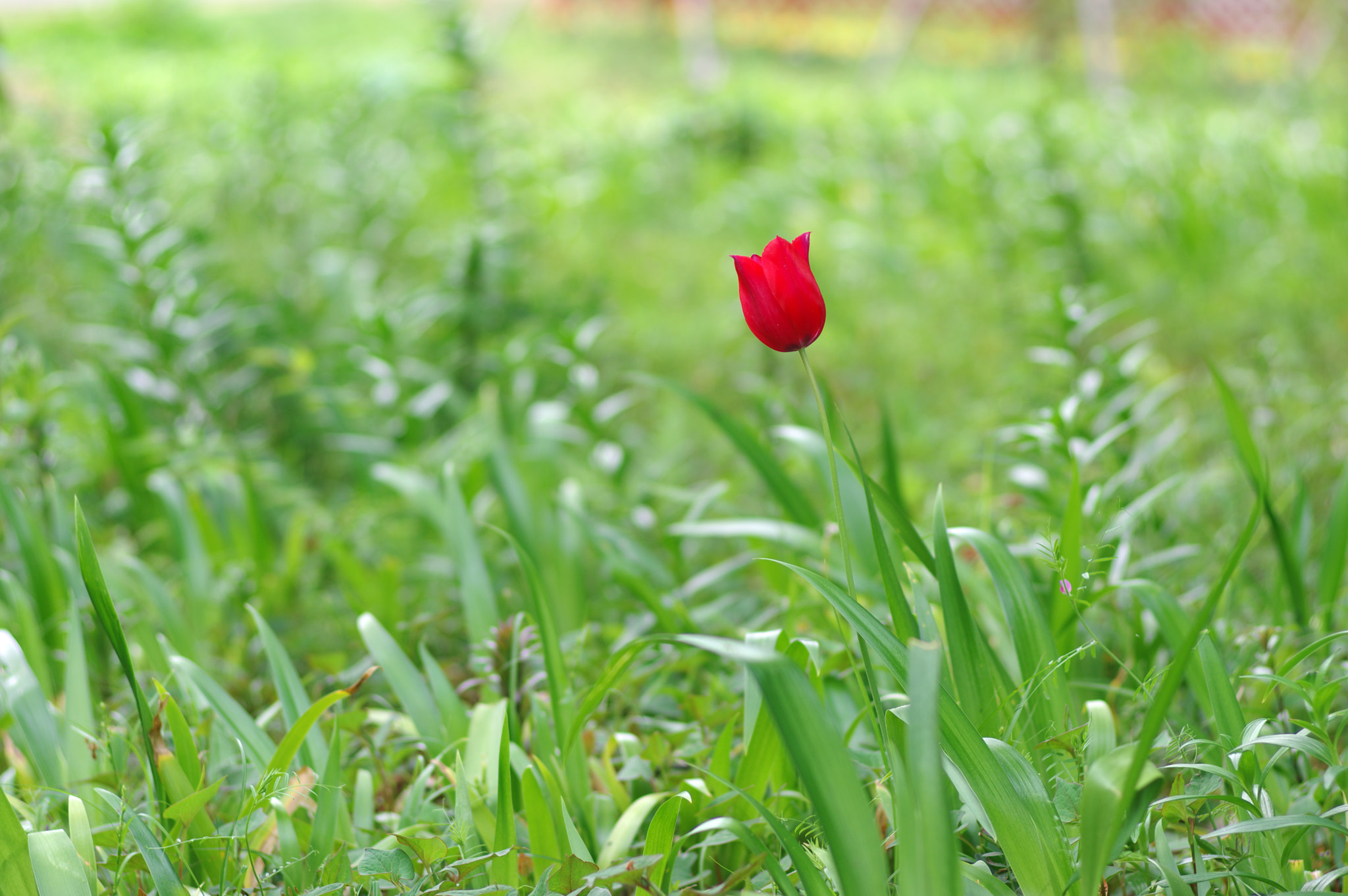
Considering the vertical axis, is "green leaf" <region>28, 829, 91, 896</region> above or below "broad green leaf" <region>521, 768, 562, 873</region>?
above

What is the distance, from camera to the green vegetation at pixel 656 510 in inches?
44.5

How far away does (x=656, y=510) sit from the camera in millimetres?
2271

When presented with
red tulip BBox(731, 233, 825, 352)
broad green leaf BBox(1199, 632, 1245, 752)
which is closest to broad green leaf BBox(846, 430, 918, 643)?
red tulip BBox(731, 233, 825, 352)

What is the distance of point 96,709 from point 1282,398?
9.20 feet

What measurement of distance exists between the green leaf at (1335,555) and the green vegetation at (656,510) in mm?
13

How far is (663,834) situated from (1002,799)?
395 millimetres

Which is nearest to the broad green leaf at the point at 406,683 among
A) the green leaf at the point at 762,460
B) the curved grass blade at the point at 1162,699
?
the green leaf at the point at 762,460

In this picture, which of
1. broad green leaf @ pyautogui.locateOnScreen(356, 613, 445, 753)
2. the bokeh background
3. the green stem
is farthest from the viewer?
the bokeh background

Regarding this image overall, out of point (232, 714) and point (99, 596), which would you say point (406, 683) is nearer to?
point (232, 714)

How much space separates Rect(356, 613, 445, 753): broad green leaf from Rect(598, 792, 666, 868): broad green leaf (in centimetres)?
30

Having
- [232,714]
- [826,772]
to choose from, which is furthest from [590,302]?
[826,772]

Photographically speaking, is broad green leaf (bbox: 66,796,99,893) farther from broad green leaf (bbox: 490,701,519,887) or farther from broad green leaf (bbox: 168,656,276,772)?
broad green leaf (bbox: 490,701,519,887)

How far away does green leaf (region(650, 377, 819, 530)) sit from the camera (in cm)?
171

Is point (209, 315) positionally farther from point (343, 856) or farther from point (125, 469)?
point (343, 856)
